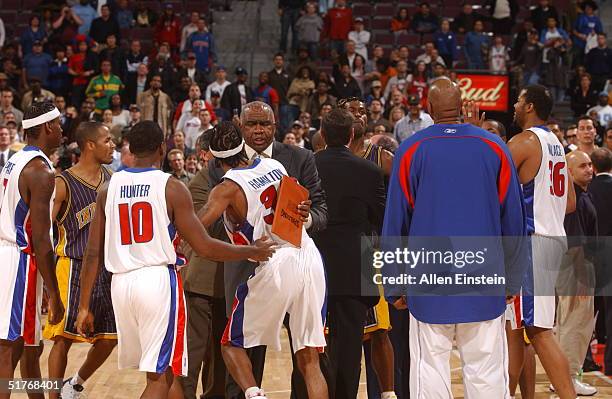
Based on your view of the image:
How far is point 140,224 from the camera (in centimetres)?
533

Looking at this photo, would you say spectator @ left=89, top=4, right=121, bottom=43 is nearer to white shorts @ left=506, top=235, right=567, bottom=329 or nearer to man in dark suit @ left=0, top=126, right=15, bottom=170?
man in dark suit @ left=0, top=126, right=15, bottom=170

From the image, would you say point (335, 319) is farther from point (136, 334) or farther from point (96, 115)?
point (96, 115)

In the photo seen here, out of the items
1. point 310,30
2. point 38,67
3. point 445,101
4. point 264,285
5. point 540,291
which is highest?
point 445,101

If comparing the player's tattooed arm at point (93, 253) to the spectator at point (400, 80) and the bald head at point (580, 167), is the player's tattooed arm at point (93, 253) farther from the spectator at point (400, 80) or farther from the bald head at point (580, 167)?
the spectator at point (400, 80)

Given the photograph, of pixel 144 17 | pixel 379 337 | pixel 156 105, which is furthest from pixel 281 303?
pixel 144 17

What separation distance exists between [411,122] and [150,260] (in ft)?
35.2

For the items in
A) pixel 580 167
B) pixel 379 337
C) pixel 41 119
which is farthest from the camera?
pixel 580 167

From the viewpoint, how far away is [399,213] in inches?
205

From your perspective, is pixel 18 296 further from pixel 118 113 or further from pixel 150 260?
pixel 118 113

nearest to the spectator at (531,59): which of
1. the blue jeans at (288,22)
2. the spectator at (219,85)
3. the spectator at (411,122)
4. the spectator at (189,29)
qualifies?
the spectator at (411,122)

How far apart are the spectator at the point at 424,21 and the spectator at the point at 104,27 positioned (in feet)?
20.2

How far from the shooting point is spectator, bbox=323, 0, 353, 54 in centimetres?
1958

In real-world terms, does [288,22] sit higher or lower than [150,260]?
lower

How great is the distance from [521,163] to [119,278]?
106 inches
